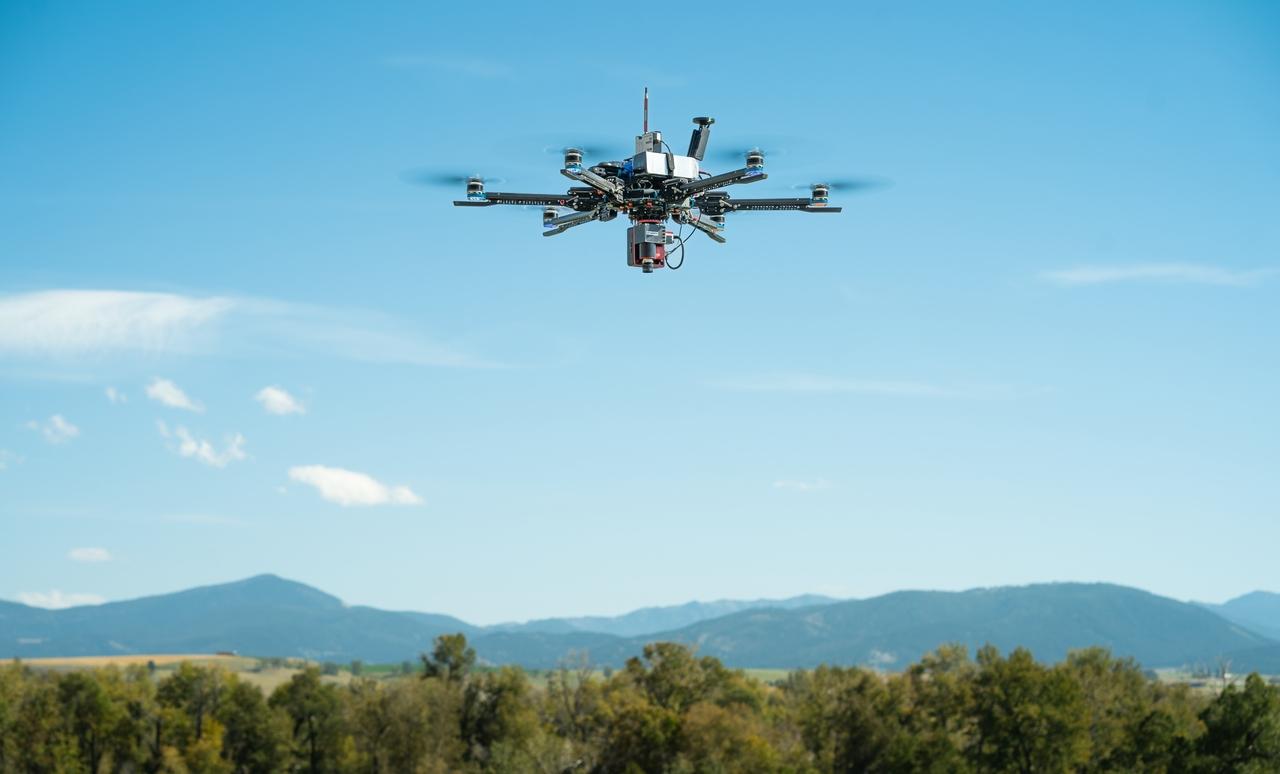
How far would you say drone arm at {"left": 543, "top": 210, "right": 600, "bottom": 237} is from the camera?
3950cm

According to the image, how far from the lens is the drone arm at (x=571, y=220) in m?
39.5

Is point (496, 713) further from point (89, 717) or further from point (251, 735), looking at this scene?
point (89, 717)

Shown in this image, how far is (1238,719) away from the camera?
84.6 metres

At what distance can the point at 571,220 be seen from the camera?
3975cm

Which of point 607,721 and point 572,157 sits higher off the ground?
point 572,157

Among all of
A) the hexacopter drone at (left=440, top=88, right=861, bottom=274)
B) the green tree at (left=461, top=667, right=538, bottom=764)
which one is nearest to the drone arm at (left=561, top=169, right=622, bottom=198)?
the hexacopter drone at (left=440, top=88, right=861, bottom=274)

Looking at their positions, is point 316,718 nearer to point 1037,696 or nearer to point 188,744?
point 188,744

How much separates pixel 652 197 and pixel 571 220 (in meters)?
2.91

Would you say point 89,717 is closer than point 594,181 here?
No

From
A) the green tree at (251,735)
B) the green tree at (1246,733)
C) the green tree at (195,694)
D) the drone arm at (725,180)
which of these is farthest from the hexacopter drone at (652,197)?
Answer: the green tree at (195,694)

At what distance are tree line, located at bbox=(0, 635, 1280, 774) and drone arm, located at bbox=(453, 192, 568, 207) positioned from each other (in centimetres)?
6343

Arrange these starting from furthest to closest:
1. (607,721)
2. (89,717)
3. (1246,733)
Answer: (89,717), (607,721), (1246,733)

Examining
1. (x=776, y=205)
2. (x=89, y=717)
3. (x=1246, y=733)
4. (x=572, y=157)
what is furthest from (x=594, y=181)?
(x=89, y=717)

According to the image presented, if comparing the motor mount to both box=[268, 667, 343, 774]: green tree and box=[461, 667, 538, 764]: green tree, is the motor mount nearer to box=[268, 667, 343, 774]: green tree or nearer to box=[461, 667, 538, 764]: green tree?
box=[461, 667, 538, 764]: green tree
